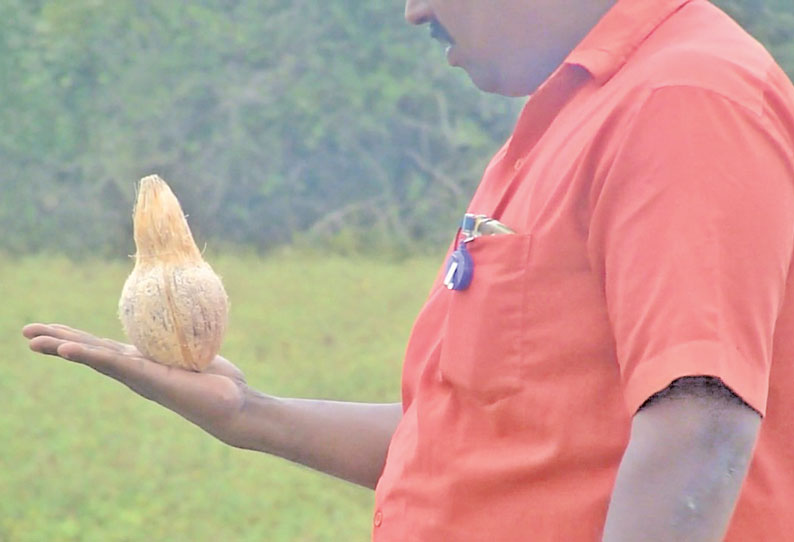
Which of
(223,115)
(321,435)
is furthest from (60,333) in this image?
(223,115)

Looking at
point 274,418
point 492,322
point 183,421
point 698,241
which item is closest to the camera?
point 698,241

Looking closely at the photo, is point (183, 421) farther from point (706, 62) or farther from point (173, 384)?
point (706, 62)

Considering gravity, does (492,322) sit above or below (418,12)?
below

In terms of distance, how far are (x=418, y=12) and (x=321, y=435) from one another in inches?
20.9

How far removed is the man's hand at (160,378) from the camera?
1.22 metres

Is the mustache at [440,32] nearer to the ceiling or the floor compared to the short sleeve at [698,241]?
nearer to the ceiling

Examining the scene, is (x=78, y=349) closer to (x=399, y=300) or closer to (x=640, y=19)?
(x=640, y=19)

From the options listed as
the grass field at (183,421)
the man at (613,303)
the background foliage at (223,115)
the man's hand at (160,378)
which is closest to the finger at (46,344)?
the man's hand at (160,378)

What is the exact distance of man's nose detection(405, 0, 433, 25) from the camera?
40.0 inches

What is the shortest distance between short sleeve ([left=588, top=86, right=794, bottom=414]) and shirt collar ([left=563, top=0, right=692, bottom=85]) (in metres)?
0.09

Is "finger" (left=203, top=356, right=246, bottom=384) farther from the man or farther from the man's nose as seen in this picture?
the man's nose

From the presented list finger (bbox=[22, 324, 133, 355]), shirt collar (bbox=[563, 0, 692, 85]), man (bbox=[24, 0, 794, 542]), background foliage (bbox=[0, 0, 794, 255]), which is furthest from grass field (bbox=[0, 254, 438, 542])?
shirt collar (bbox=[563, 0, 692, 85])

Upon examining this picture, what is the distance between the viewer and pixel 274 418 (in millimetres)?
1350

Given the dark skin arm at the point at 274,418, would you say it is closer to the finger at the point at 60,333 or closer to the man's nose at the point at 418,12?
the finger at the point at 60,333
